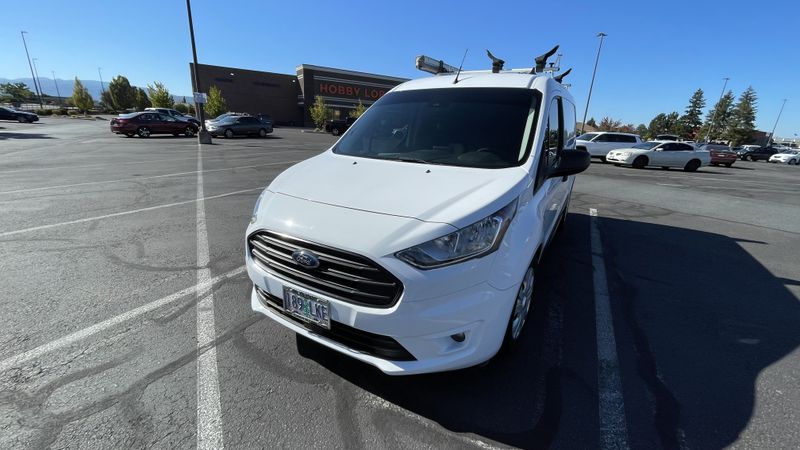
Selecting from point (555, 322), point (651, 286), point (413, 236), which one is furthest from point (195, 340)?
point (651, 286)

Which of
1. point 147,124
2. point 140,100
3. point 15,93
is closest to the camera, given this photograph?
point 147,124

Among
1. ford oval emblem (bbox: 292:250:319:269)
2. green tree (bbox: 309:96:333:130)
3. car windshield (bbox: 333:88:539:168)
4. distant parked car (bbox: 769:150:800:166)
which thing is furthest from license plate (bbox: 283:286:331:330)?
distant parked car (bbox: 769:150:800:166)

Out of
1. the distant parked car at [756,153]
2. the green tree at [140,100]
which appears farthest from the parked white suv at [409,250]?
the green tree at [140,100]

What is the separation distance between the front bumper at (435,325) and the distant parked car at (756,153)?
57.4 metres

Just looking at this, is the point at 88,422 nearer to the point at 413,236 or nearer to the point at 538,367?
the point at 413,236

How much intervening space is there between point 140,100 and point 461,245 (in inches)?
2902

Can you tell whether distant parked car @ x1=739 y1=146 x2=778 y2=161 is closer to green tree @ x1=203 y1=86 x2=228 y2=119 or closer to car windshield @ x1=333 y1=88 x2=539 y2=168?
car windshield @ x1=333 y1=88 x2=539 y2=168

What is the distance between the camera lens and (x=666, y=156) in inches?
723

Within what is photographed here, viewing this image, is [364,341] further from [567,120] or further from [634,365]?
[567,120]

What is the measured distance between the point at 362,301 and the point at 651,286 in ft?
12.0

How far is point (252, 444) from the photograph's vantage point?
1.97 metres

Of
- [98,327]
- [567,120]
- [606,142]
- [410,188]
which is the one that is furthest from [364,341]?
[606,142]

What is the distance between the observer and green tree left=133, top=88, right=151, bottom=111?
191 feet

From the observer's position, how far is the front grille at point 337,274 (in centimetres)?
193
